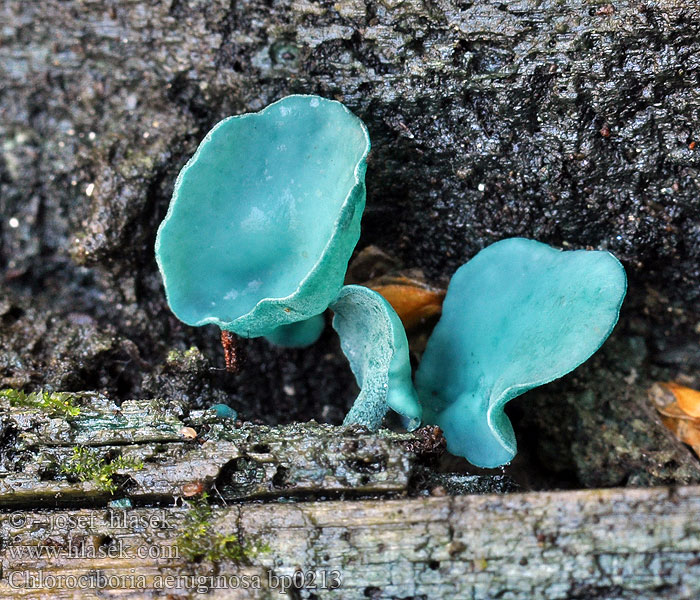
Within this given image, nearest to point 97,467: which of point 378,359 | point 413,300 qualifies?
point 378,359

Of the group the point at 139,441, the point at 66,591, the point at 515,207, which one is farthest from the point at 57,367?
the point at 515,207

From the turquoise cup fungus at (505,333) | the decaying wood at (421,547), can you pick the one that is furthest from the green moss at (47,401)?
the turquoise cup fungus at (505,333)

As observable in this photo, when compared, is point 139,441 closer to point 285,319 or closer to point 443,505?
point 285,319

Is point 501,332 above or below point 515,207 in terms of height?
below

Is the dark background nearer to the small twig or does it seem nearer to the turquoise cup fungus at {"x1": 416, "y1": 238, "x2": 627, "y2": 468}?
the small twig

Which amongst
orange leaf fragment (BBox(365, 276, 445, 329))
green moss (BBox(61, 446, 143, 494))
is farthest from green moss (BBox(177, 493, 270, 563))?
orange leaf fragment (BBox(365, 276, 445, 329))
